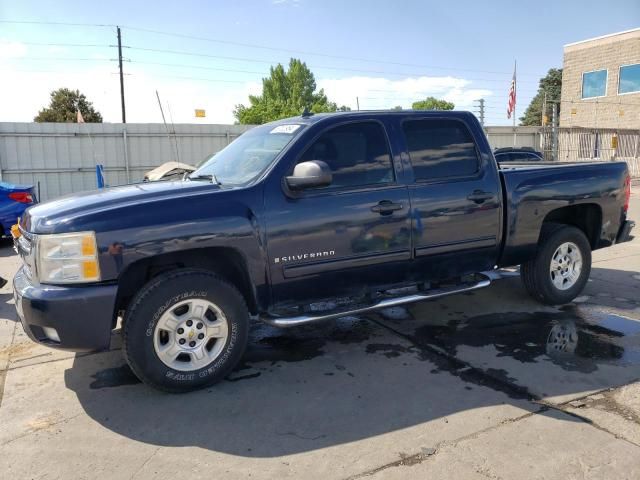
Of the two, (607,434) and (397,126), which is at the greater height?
(397,126)

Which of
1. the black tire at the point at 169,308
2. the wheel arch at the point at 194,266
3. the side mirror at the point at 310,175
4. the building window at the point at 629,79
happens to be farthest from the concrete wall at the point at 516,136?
the black tire at the point at 169,308

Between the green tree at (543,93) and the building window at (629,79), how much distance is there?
43677 mm

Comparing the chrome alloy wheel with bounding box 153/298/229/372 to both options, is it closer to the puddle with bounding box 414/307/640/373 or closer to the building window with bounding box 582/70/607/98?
the puddle with bounding box 414/307/640/373

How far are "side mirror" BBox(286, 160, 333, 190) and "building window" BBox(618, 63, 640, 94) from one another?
118 feet

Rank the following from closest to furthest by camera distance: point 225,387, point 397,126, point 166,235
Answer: point 166,235 < point 225,387 < point 397,126

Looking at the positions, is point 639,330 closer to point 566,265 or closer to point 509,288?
point 566,265

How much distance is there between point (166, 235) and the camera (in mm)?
3559

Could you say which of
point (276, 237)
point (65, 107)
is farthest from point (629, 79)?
point (65, 107)

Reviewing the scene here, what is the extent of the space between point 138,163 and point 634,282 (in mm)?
15532

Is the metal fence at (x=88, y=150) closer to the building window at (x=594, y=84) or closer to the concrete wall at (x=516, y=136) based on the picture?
the concrete wall at (x=516, y=136)

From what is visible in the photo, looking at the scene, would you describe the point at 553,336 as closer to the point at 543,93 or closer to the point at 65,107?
the point at 65,107

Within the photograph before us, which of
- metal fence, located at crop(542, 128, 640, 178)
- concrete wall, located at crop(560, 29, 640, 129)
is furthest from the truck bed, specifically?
concrete wall, located at crop(560, 29, 640, 129)

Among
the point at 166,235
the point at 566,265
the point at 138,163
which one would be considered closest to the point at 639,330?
the point at 566,265

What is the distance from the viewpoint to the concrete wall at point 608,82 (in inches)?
1297
